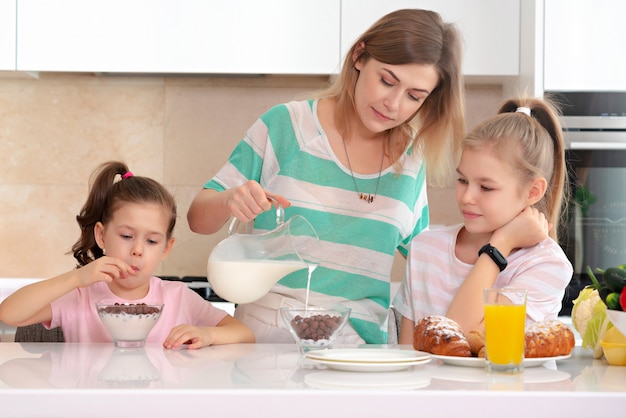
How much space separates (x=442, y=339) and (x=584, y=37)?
195 centimetres

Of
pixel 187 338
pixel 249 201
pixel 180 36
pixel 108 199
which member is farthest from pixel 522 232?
pixel 180 36

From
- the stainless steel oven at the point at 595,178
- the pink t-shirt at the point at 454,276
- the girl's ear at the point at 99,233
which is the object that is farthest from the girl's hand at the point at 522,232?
the stainless steel oven at the point at 595,178

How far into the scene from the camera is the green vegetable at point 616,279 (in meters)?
1.18

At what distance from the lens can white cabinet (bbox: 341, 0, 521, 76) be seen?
302 centimetres

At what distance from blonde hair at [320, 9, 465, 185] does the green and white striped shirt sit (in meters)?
0.09

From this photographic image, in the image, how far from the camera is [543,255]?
65.7 inches

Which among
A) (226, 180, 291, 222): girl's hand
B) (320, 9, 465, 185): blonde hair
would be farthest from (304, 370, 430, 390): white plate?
(320, 9, 465, 185): blonde hair

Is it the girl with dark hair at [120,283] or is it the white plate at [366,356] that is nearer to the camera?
the white plate at [366,356]

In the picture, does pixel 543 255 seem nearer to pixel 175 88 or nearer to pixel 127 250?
pixel 127 250

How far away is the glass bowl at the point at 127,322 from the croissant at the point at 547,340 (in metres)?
0.61

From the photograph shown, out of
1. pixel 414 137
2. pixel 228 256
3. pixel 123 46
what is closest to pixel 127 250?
pixel 228 256

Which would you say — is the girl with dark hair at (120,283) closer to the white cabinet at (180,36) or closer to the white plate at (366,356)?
the white plate at (366,356)

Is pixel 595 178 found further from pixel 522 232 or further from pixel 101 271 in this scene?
pixel 101 271

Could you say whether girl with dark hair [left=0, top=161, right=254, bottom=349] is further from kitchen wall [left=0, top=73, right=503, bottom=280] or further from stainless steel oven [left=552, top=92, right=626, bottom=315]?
stainless steel oven [left=552, top=92, right=626, bottom=315]
